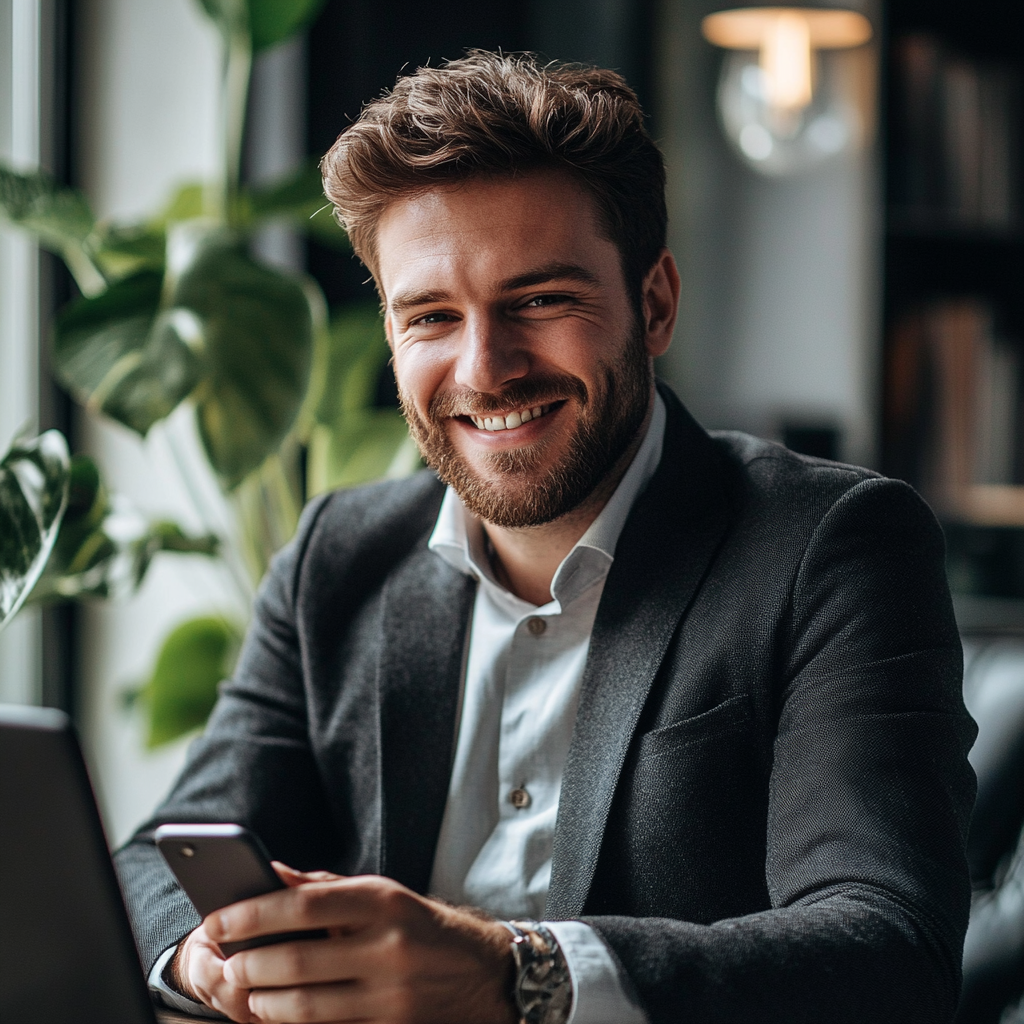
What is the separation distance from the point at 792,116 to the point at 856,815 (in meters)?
1.93

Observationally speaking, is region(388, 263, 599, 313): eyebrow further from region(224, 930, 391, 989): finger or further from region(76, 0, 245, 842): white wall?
region(76, 0, 245, 842): white wall

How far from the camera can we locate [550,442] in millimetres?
1280

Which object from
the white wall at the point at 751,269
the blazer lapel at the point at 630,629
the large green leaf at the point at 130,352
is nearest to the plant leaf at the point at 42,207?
the large green leaf at the point at 130,352

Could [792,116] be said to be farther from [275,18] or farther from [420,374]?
[420,374]

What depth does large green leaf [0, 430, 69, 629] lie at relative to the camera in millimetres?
1312

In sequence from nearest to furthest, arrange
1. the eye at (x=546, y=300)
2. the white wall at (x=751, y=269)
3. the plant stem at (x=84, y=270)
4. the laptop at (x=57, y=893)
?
1. the laptop at (x=57, y=893)
2. the eye at (x=546, y=300)
3. the plant stem at (x=84, y=270)
4. the white wall at (x=751, y=269)

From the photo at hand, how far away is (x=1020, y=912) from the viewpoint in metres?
1.44

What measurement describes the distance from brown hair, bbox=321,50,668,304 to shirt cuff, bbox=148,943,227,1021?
0.79 meters

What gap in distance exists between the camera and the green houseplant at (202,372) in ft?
5.29

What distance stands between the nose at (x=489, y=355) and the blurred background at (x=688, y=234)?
2.70 ft

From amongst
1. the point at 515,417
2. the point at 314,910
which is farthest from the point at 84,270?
the point at 314,910

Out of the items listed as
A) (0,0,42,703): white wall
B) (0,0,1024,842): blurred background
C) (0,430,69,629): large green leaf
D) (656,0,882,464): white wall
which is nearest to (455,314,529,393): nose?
(0,430,69,629): large green leaf

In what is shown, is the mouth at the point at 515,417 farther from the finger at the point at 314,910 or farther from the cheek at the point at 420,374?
the finger at the point at 314,910

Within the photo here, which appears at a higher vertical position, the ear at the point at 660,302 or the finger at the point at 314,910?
the ear at the point at 660,302
